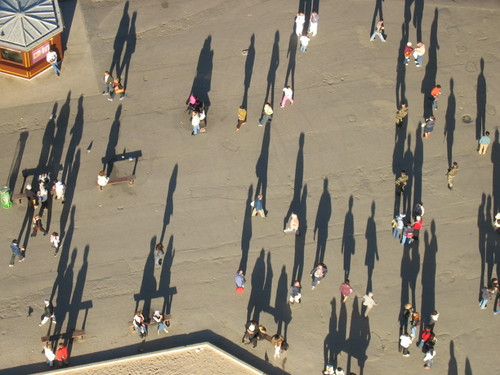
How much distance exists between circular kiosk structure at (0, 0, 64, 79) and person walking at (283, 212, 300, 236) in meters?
12.9

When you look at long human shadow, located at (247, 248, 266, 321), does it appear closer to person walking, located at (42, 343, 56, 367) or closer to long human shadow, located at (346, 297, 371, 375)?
long human shadow, located at (346, 297, 371, 375)

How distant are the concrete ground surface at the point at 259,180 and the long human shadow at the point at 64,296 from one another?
2.5 inches

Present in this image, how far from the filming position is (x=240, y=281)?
1147 inches

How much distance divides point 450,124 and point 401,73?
10.8 feet

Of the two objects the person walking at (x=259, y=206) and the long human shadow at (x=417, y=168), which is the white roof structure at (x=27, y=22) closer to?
the person walking at (x=259, y=206)

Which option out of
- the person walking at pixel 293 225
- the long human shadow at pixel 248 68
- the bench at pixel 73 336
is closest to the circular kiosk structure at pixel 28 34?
the long human shadow at pixel 248 68

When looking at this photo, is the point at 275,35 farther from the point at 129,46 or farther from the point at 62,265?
the point at 62,265

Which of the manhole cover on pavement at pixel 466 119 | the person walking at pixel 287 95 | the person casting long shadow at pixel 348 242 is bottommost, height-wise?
the person casting long shadow at pixel 348 242

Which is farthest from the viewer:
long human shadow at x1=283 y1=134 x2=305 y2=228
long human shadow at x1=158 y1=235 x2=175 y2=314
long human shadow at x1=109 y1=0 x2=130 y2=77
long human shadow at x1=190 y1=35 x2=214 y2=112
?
long human shadow at x1=109 y1=0 x2=130 y2=77

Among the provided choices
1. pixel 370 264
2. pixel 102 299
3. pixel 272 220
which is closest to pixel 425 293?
pixel 370 264

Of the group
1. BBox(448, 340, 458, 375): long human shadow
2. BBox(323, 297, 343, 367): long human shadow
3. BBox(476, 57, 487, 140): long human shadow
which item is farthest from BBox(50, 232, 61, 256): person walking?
BBox(476, 57, 487, 140): long human shadow

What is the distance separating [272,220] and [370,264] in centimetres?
411

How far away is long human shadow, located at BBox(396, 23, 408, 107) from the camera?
34.7 metres

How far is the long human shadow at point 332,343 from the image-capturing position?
28.7 metres
